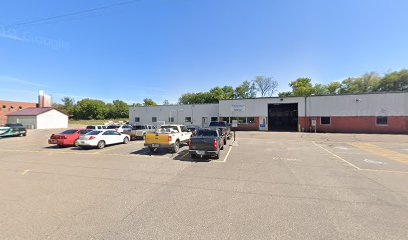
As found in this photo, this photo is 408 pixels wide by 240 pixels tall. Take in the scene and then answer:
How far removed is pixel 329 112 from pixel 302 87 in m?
34.7

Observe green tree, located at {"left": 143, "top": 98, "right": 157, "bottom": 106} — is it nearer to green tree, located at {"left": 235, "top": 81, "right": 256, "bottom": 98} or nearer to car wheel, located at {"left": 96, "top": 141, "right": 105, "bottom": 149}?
green tree, located at {"left": 235, "top": 81, "right": 256, "bottom": 98}

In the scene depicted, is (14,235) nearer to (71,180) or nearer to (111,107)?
(71,180)

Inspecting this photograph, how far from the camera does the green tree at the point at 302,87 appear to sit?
2210 inches

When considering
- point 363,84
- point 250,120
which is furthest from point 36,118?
point 363,84

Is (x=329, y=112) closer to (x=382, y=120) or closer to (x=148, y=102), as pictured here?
(x=382, y=120)

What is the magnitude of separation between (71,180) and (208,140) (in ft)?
19.6

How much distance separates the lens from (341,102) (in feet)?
84.6

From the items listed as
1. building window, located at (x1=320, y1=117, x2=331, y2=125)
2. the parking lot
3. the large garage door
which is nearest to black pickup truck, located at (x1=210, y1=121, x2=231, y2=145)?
the parking lot

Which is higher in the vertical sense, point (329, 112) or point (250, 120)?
point (329, 112)

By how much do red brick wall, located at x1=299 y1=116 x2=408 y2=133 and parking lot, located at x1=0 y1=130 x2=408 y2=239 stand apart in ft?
68.0

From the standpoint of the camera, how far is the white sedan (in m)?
12.6

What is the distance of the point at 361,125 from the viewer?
989 inches

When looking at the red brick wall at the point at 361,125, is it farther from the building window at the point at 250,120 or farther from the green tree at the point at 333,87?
the green tree at the point at 333,87

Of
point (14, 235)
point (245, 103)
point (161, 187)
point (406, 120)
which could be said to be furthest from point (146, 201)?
point (406, 120)
